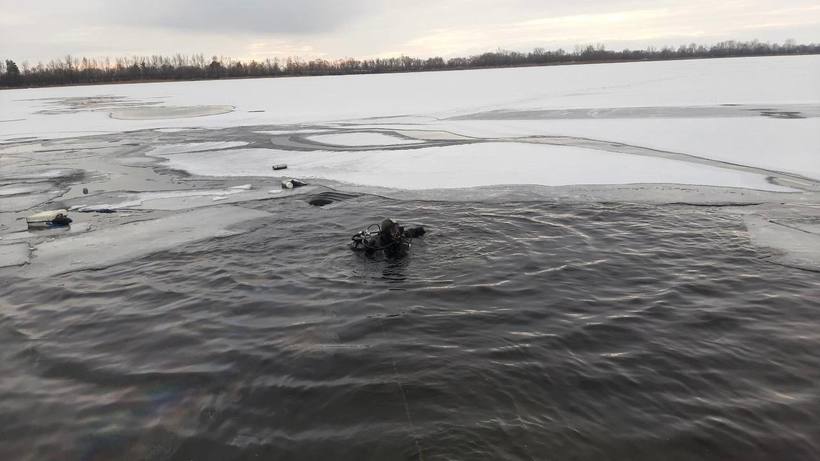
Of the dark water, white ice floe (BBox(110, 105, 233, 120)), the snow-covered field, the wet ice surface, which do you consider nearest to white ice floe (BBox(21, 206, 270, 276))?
the wet ice surface

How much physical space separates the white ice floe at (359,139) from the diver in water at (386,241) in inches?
325

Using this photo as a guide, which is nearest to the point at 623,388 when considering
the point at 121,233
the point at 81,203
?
the point at 121,233

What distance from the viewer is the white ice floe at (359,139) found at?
14.6 m

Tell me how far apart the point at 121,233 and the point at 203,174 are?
4220 mm

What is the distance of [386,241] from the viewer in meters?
6.17

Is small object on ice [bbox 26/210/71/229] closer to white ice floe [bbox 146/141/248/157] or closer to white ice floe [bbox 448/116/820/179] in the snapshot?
white ice floe [bbox 146/141/248/157]

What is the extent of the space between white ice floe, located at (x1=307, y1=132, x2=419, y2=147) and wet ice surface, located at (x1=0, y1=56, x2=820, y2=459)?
5.96 feet

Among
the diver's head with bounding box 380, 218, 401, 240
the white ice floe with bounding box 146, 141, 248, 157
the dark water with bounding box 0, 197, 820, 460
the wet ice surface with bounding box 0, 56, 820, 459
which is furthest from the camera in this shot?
the white ice floe with bounding box 146, 141, 248, 157

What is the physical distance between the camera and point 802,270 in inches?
215

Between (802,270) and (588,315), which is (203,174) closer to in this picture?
(588,315)

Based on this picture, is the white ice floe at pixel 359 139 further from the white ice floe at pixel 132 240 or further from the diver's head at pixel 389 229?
the diver's head at pixel 389 229

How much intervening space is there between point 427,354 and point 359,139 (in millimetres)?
12111

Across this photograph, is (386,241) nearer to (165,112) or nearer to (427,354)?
(427,354)

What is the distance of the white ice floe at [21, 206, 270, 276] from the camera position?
6277 millimetres
